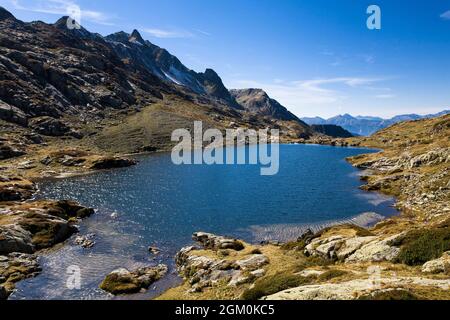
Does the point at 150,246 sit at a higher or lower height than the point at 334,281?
lower

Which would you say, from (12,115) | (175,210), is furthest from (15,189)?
(12,115)

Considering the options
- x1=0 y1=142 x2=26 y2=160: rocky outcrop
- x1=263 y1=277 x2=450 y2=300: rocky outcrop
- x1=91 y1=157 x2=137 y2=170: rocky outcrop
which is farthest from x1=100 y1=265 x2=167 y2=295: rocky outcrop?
x1=0 y1=142 x2=26 y2=160: rocky outcrop

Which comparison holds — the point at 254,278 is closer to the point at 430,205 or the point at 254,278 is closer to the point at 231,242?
the point at 231,242

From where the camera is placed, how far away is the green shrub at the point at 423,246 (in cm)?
3244

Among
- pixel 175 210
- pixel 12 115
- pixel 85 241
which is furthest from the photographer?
pixel 12 115

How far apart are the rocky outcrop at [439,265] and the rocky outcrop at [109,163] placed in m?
128

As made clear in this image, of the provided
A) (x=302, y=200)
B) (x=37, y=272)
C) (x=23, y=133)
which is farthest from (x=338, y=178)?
(x=23, y=133)

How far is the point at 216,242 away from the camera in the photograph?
187ft

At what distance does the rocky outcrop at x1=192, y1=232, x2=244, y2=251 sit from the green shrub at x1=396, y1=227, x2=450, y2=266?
82.1 ft

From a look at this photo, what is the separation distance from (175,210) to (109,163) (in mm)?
71809

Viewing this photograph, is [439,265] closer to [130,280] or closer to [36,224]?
[130,280]

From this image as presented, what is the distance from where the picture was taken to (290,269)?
120 ft
